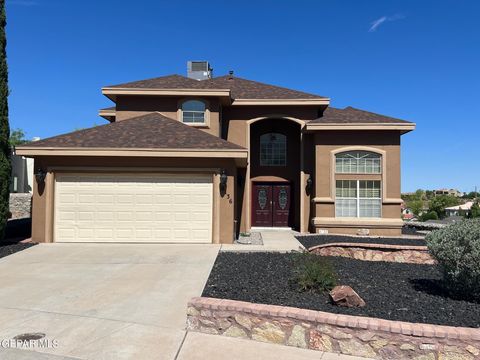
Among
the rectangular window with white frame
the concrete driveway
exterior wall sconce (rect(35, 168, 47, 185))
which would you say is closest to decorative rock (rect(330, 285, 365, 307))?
the concrete driveway

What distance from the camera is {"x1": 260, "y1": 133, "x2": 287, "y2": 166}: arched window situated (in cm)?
1878

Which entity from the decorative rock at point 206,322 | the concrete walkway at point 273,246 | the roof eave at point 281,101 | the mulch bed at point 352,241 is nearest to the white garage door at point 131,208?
the concrete walkway at point 273,246

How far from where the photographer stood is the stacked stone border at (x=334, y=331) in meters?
4.57

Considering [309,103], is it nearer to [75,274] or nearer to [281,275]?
[281,275]

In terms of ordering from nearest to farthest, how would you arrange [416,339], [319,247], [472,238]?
[416,339]
[472,238]
[319,247]

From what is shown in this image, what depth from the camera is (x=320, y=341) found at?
499 centimetres

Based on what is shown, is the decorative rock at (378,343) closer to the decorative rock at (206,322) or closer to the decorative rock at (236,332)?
the decorative rock at (236,332)

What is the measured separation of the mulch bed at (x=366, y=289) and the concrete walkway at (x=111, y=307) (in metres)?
0.65

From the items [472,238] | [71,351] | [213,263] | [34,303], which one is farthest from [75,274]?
[472,238]

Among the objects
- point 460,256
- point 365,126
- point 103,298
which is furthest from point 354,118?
point 103,298

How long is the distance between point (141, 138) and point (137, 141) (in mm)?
293

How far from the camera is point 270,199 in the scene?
1866 cm

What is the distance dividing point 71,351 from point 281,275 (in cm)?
439

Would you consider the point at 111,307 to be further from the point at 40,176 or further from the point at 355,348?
the point at 40,176
